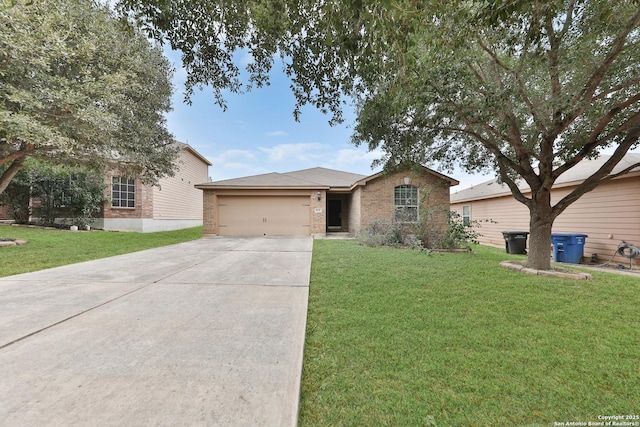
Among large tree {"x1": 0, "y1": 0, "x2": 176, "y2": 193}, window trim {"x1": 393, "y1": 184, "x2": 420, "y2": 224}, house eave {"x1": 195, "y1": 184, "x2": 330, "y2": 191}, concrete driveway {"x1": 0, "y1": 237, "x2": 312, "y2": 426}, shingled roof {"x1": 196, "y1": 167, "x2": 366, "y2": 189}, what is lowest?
concrete driveway {"x1": 0, "y1": 237, "x2": 312, "y2": 426}

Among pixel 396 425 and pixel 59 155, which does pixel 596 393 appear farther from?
pixel 59 155

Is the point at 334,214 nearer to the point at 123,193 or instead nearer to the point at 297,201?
the point at 297,201

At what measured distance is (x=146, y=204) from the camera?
14.2 m

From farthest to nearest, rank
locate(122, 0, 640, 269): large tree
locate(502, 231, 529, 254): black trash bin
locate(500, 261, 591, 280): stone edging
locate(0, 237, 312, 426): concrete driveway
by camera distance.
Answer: locate(502, 231, 529, 254): black trash bin < locate(500, 261, 591, 280): stone edging < locate(122, 0, 640, 269): large tree < locate(0, 237, 312, 426): concrete driveway

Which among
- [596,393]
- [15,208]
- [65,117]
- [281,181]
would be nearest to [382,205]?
[281,181]

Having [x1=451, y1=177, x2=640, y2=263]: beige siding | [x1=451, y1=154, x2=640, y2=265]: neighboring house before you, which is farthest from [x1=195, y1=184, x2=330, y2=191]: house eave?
[x1=451, y1=177, x2=640, y2=263]: beige siding

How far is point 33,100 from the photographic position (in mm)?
6000

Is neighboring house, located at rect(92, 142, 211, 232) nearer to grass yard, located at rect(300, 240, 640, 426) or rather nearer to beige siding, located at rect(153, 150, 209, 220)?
beige siding, located at rect(153, 150, 209, 220)

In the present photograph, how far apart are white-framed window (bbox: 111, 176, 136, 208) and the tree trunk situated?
17235mm

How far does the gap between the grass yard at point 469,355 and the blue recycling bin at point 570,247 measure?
460 cm

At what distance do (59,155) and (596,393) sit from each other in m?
12.8

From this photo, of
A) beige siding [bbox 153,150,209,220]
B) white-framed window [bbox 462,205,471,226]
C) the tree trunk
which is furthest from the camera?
beige siding [bbox 153,150,209,220]

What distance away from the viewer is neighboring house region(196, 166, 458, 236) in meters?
12.1

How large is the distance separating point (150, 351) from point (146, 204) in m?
14.6
